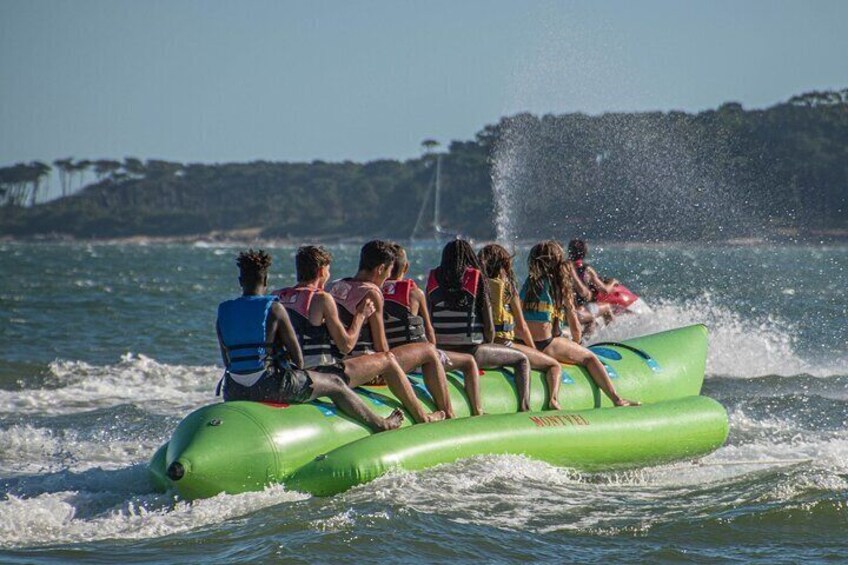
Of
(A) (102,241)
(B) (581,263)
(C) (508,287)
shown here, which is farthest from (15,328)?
(A) (102,241)

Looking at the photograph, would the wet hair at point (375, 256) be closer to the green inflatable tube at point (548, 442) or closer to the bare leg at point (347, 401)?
the bare leg at point (347, 401)

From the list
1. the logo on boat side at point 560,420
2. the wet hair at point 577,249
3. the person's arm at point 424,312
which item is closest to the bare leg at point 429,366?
the person's arm at point 424,312

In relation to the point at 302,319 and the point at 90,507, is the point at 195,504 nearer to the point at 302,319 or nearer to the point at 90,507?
the point at 90,507

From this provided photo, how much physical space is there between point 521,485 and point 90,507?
7.29 ft

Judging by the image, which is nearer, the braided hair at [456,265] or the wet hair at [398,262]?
the wet hair at [398,262]

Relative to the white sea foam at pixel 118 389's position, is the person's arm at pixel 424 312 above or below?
above

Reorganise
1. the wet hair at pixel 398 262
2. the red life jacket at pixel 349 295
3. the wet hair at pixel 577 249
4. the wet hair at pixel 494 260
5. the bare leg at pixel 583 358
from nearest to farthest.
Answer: the red life jacket at pixel 349 295 → the wet hair at pixel 398 262 → the wet hair at pixel 494 260 → the bare leg at pixel 583 358 → the wet hair at pixel 577 249

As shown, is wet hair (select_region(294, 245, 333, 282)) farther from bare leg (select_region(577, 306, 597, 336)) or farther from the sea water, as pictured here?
bare leg (select_region(577, 306, 597, 336))

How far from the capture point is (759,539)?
593 cm

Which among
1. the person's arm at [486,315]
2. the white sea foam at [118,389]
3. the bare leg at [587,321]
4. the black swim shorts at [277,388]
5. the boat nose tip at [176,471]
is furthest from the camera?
the bare leg at [587,321]

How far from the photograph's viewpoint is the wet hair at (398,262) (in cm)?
708

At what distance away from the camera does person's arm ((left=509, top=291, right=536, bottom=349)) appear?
7.85m

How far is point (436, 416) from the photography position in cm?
718

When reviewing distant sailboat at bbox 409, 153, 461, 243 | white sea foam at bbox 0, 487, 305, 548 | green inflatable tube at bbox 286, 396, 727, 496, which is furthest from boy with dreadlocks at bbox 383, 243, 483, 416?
distant sailboat at bbox 409, 153, 461, 243
